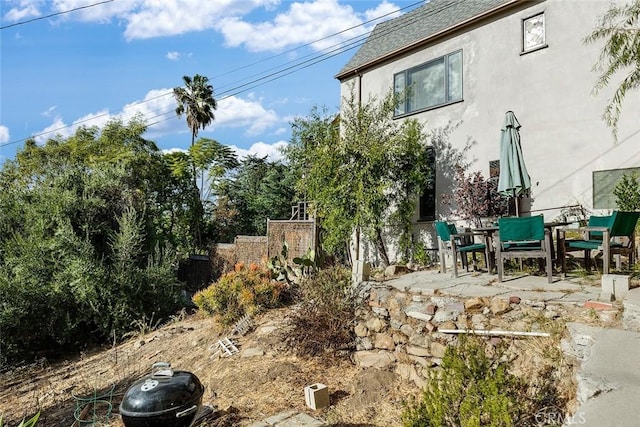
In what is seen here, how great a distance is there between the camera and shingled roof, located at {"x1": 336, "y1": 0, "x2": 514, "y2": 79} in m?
10.6

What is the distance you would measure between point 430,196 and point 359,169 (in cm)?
222

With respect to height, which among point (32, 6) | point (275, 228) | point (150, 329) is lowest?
point (150, 329)

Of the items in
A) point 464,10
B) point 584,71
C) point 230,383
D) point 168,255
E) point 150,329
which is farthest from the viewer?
point 168,255

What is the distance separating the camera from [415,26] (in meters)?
12.4

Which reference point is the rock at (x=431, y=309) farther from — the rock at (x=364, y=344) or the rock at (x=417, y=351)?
the rock at (x=364, y=344)


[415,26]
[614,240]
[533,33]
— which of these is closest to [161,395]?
[614,240]

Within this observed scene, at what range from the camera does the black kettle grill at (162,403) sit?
3496mm

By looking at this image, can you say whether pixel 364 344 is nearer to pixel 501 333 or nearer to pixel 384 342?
pixel 384 342

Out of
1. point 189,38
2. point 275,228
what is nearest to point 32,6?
point 189,38

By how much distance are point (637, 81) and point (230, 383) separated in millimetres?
8797

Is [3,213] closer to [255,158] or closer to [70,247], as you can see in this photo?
[70,247]

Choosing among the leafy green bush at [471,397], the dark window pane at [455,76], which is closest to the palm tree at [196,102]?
the dark window pane at [455,76]

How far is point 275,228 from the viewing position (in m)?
11.6

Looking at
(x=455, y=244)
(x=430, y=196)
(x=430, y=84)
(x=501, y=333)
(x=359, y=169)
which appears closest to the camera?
(x=501, y=333)
